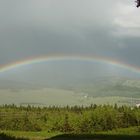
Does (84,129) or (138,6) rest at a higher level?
(138,6)

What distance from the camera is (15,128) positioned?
200 m

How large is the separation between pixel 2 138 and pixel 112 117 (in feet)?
529

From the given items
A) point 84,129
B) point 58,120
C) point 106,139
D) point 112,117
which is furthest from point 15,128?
point 106,139

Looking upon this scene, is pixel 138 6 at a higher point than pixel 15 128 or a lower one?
higher

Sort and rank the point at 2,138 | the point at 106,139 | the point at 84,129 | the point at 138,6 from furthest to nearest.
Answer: the point at 84,129, the point at 106,139, the point at 2,138, the point at 138,6

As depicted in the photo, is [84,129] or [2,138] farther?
[84,129]

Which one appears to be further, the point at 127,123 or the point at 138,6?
the point at 127,123

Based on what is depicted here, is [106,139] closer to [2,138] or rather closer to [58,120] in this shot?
[2,138]

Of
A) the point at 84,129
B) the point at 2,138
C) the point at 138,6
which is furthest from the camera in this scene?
the point at 84,129

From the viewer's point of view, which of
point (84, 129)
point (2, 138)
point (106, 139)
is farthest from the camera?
point (84, 129)

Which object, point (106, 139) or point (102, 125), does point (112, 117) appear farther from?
point (106, 139)

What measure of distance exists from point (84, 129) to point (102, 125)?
9745 millimetres

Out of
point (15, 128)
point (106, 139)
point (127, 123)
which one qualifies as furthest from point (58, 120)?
point (106, 139)

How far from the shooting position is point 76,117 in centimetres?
19938
